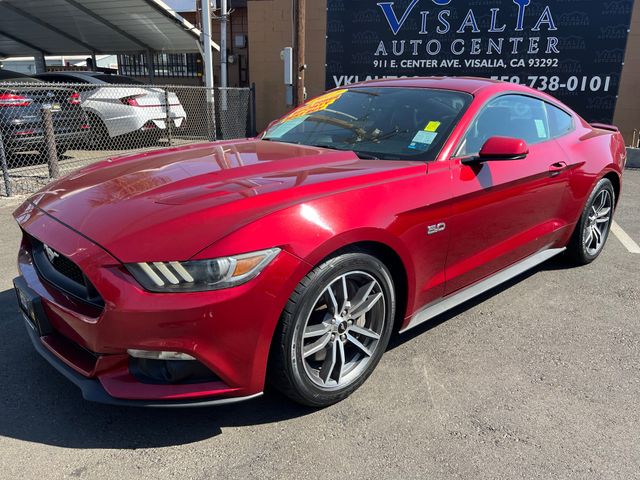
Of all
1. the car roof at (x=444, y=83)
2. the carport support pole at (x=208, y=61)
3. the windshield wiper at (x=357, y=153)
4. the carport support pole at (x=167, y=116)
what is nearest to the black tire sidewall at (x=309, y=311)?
the windshield wiper at (x=357, y=153)

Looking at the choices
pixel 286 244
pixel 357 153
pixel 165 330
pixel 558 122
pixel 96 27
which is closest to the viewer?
pixel 165 330

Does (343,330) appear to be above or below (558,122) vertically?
below

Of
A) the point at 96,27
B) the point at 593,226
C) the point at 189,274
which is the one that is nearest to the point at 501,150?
the point at 189,274

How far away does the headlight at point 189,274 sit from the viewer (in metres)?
1.88

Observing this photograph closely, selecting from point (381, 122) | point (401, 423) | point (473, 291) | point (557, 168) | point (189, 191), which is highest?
point (381, 122)

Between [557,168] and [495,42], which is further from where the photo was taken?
[495,42]

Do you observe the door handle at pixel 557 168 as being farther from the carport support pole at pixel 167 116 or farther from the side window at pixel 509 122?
the carport support pole at pixel 167 116

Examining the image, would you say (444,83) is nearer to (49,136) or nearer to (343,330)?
(343,330)

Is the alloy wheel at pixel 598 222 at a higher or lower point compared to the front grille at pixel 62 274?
lower

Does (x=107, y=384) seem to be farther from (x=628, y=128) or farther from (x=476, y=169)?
(x=628, y=128)

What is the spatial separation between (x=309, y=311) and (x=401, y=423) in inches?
27.6

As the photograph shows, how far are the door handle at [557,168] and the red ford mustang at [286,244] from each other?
0.05 feet

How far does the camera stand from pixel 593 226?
171 inches

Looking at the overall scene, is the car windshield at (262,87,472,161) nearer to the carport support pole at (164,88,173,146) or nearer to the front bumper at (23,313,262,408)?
the front bumper at (23,313,262,408)
